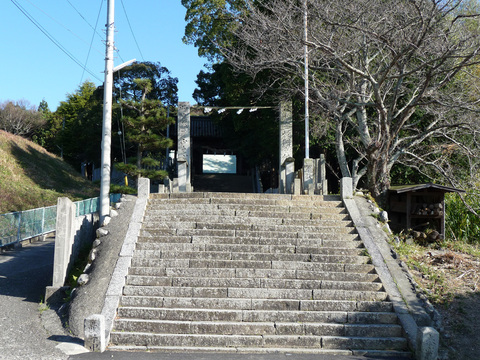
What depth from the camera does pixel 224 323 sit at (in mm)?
7012

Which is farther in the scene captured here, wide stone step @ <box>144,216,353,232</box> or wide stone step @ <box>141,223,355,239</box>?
wide stone step @ <box>144,216,353,232</box>

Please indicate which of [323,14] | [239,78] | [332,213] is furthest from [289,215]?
[239,78]

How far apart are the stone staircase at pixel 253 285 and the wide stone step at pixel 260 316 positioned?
0.02 m

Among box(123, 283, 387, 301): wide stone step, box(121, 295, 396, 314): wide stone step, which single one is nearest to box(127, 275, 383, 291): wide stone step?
box(123, 283, 387, 301): wide stone step

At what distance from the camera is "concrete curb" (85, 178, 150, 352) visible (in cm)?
638

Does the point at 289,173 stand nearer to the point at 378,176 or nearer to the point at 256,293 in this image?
the point at 378,176

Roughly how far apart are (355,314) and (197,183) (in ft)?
77.4

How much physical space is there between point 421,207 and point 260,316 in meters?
6.38

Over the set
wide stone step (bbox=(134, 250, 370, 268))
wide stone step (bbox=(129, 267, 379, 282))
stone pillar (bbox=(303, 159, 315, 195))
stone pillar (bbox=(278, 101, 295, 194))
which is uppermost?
stone pillar (bbox=(278, 101, 295, 194))

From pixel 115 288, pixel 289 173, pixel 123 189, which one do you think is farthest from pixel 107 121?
pixel 123 189

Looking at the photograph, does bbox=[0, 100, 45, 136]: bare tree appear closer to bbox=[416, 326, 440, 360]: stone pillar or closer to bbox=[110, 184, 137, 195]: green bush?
bbox=[110, 184, 137, 195]: green bush

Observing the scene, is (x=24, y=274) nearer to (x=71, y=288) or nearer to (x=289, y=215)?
(x=71, y=288)

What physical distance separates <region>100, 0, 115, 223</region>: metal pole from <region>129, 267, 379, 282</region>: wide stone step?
7.75 feet

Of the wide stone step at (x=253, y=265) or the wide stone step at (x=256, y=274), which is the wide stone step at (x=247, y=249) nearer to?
the wide stone step at (x=253, y=265)
